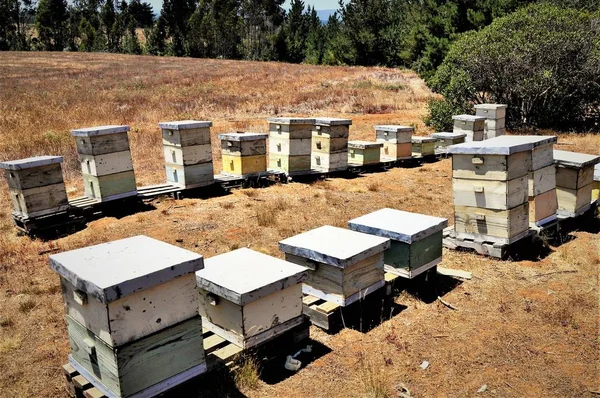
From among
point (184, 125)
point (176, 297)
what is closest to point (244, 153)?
point (184, 125)

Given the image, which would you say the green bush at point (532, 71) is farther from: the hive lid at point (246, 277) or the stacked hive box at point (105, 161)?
the hive lid at point (246, 277)

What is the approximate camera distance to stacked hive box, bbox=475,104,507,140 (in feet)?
47.0

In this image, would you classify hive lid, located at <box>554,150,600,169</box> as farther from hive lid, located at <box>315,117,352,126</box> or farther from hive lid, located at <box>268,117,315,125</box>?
hive lid, located at <box>268,117,315,125</box>

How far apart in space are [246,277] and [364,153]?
8.56m

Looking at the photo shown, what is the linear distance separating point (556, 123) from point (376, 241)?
15522mm

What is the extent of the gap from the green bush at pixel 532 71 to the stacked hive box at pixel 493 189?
1115 centimetres

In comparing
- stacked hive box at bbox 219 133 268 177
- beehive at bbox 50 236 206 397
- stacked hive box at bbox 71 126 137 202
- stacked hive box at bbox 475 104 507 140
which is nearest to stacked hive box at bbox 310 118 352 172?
stacked hive box at bbox 219 133 268 177

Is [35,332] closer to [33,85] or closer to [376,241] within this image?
[376,241]

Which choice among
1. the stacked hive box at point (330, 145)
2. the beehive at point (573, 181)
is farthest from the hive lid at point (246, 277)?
the stacked hive box at point (330, 145)

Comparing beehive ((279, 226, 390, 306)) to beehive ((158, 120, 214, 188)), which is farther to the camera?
beehive ((158, 120, 214, 188))

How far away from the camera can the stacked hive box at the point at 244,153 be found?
10.4 meters

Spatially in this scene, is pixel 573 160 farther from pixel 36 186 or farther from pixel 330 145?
pixel 36 186

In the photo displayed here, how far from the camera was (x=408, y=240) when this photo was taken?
5.49 metres

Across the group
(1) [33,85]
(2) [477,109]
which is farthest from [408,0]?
(2) [477,109]
